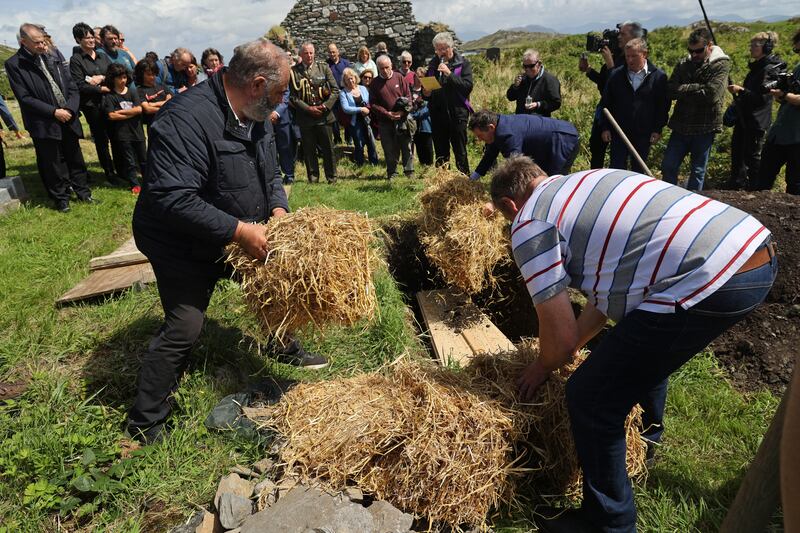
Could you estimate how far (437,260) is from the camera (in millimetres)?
5250

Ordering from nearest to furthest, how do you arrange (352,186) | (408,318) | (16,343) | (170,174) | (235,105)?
(170,174)
(235,105)
(16,343)
(408,318)
(352,186)

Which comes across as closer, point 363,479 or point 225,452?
point 363,479

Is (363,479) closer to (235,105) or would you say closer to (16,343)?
(235,105)

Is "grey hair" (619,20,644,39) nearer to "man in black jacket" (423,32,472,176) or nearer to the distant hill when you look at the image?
"man in black jacket" (423,32,472,176)

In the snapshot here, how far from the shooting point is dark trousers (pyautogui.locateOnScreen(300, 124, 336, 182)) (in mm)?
8977

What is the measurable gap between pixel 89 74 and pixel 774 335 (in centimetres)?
1012

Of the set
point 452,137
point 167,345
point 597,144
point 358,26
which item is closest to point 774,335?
point 597,144

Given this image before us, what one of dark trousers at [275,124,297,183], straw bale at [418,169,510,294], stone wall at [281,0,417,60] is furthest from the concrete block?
stone wall at [281,0,417,60]

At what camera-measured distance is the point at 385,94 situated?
8914 millimetres

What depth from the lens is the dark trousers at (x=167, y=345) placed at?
2971mm

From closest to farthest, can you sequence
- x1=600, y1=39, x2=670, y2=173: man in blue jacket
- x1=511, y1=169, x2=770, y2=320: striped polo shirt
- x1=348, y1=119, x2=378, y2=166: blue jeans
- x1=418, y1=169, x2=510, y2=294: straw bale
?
x1=511, y1=169, x2=770, y2=320: striped polo shirt < x1=418, y1=169, x2=510, y2=294: straw bale < x1=600, y1=39, x2=670, y2=173: man in blue jacket < x1=348, y1=119, x2=378, y2=166: blue jeans

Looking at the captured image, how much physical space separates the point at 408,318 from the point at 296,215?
246cm

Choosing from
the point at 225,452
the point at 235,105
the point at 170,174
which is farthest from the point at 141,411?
the point at 235,105

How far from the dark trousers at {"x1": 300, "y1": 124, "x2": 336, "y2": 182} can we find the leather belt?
305 inches
